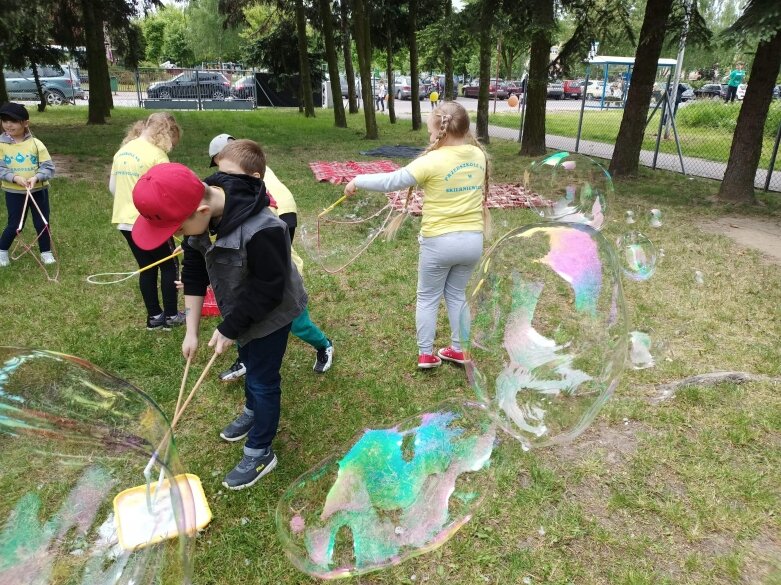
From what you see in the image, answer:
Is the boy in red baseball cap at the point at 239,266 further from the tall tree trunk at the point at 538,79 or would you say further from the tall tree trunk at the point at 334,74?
the tall tree trunk at the point at 334,74

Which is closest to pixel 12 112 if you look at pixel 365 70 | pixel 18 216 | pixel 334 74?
pixel 18 216

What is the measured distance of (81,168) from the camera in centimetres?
1115

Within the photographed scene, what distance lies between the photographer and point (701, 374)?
13.0 ft

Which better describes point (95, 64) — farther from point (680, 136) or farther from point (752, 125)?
point (752, 125)

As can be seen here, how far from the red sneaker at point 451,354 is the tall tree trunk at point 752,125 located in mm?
7436

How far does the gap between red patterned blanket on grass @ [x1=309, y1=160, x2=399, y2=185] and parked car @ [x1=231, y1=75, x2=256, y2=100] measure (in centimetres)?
2195

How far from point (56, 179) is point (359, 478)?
9822 mm

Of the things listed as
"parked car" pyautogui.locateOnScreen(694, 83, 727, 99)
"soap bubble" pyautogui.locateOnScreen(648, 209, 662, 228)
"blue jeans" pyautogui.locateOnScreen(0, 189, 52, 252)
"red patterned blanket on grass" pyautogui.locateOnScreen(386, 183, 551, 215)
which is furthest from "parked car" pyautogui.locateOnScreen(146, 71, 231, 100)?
"soap bubble" pyautogui.locateOnScreen(648, 209, 662, 228)

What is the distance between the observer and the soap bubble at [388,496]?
2.31 metres

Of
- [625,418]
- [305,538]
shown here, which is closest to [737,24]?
[625,418]

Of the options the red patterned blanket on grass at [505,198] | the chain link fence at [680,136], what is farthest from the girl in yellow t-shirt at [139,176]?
the chain link fence at [680,136]

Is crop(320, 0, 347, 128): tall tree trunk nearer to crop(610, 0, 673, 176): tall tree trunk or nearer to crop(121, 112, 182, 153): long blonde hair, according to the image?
crop(610, 0, 673, 176): tall tree trunk

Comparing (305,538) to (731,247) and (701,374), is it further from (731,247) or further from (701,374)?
(731,247)

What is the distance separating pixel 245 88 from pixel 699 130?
23.8 m
